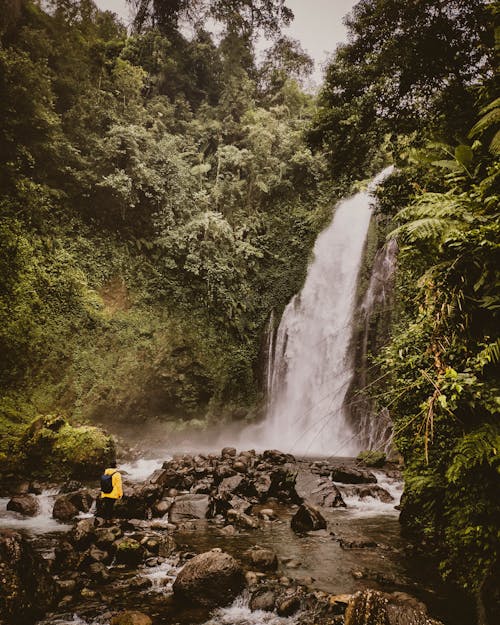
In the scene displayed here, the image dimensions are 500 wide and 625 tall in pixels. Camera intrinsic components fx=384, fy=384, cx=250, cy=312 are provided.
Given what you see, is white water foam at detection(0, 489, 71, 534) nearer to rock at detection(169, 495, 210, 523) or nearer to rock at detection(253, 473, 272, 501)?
rock at detection(169, 495, 210, 523)

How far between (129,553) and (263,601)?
215 centimetres

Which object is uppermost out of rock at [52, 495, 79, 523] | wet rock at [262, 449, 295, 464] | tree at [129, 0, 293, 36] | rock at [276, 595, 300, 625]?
tree at [129, 0, 293, 36]

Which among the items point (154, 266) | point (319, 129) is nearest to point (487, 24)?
point (319, 129)

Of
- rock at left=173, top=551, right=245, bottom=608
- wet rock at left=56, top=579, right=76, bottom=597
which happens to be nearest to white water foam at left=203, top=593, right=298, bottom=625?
rock at left=173, top=551, right=245, bottom=608

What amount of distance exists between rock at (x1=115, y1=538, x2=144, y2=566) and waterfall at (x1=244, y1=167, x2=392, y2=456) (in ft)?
37.1

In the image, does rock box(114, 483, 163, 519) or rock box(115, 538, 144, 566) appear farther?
rock box(114, 483, 163, 519)

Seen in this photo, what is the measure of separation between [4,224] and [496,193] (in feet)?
53.0

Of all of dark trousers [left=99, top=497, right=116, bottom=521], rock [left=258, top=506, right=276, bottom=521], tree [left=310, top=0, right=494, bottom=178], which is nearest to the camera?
tree [left=310, top=0, right=494, bottom=178]

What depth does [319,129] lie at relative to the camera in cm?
874

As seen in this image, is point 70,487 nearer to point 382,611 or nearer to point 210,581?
point 210,581

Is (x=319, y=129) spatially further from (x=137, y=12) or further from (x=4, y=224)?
(x=137, y=12)

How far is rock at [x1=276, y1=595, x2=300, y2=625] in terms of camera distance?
14.4 feet

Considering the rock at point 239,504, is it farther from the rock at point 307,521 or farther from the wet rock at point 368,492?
the wet rock at point 368,492

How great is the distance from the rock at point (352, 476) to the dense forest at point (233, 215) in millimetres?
2365
